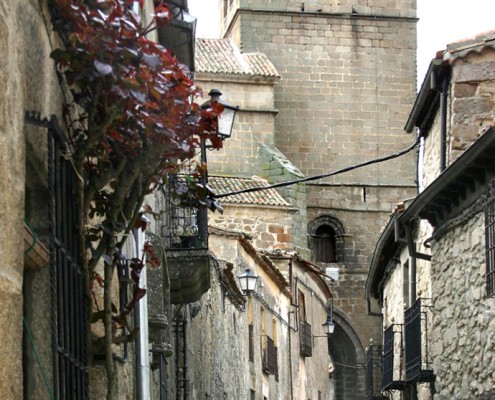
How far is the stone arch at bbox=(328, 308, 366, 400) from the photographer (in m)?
50.5

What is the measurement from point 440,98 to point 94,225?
11125 millimetres

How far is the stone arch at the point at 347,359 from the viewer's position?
50.5 meters

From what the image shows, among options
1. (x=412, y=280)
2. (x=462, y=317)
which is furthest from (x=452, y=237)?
(x=412, y=280)

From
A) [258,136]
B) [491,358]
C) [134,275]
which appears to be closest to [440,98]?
[491,358]

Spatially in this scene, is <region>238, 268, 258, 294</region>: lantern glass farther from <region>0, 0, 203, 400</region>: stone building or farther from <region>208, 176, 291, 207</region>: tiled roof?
<region>0, 0, 203, 400</region>: stone building

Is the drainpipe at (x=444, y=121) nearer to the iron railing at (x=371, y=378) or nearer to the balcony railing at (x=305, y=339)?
the iron railing at (x=371, y=378)

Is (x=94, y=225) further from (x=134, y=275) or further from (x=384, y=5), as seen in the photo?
(x=384, y=5)

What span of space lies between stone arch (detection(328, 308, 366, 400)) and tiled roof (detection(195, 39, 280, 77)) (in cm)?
959

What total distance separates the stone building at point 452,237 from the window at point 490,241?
0.5 inches

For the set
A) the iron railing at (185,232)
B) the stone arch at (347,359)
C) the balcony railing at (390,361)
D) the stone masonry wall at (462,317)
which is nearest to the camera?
the iron railing at (185,232)

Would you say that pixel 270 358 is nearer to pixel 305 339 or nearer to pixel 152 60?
pixel 305 339

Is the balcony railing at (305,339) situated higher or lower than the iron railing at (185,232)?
higher

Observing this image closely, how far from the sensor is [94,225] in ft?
24.1

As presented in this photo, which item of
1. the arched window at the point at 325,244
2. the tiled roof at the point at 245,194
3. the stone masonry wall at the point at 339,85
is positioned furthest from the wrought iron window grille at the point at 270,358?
the arched window at the point at 325,244
